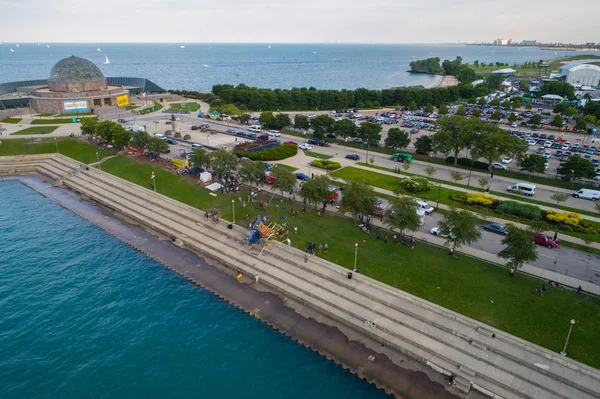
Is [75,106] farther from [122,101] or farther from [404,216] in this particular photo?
[404,216]

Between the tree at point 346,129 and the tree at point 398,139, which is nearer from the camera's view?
the tree at point 398,139

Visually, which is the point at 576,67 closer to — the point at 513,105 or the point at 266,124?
the point at 513,105

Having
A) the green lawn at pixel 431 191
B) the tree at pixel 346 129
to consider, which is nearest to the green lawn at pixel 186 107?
the tree at pixel 346 129

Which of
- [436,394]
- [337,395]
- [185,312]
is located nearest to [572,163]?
[436,394]

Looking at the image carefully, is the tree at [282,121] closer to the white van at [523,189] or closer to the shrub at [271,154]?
the shrub at [271,154]

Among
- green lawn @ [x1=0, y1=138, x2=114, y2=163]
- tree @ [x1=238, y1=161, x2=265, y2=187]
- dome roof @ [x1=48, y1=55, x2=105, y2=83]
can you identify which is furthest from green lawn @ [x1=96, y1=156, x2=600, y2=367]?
dome roof @ [x1=48, y1=55, x2=105, y2=83]

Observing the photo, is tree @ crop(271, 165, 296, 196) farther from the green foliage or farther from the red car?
the green foliage
